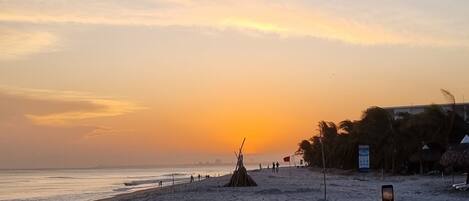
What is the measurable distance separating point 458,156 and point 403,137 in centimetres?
2379

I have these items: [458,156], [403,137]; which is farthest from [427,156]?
[458,156]

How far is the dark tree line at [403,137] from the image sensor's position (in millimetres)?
52156

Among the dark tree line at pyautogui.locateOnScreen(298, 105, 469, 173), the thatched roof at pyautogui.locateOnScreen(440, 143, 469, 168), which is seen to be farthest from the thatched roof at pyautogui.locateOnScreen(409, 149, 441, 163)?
the thatched roof at pyautogui.locateOnScreen(440, 143, 469, 168)

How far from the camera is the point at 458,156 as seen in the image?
105ft

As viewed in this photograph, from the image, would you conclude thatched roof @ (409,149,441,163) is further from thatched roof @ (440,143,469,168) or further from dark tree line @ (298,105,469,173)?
thatched roof @ (440,143,469,168)

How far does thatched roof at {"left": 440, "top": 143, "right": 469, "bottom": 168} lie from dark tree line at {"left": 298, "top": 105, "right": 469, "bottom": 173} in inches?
686

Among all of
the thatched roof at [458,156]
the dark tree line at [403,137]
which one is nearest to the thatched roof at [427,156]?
the dark tree line at [403,137]

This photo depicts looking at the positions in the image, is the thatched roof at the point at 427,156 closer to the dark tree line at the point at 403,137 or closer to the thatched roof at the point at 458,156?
the dark tree line at the point at 403,137

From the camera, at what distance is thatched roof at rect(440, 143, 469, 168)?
3131 cm

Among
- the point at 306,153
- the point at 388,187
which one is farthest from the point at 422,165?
the point at 306,153

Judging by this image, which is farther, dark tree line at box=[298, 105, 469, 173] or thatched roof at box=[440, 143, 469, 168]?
dark tree line at box=[298, 105, 469, 173]

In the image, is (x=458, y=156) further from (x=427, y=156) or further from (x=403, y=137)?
(x=403, y=137)

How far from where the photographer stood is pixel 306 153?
10750cm

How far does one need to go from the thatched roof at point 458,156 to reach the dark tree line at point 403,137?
1744cm
